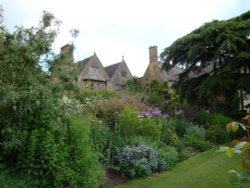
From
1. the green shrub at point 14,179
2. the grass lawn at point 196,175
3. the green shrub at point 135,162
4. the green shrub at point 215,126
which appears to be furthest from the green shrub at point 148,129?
the green shrub at point 14,179

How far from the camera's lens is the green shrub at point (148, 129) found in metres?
10.3

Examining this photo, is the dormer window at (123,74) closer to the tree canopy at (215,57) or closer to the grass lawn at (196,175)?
the tree canopy at (215,57)

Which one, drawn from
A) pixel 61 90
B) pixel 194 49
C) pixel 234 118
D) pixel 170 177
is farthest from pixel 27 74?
pixel 234 118

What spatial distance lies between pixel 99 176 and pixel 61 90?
6.44 ft

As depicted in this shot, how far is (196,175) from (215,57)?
9.73 metres

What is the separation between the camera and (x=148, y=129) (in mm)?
10375

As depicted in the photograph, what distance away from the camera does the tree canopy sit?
1650 cm

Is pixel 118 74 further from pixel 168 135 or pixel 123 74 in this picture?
pixel 168 135

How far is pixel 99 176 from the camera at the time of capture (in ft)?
23.0

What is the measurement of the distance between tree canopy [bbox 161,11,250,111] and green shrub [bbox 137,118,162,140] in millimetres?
7149

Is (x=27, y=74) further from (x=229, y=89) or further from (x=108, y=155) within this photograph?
(x=229, y=89)

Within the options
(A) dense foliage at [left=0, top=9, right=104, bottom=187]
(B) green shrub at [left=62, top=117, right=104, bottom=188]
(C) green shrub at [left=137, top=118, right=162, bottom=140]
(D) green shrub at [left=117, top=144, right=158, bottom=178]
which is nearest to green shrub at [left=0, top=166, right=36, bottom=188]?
(A) dense foliage at [left=0, top=9, right=104, bottom=187]

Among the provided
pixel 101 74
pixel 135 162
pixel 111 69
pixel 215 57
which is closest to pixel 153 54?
pixel 101 74

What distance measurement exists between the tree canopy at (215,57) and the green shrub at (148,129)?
715cm
